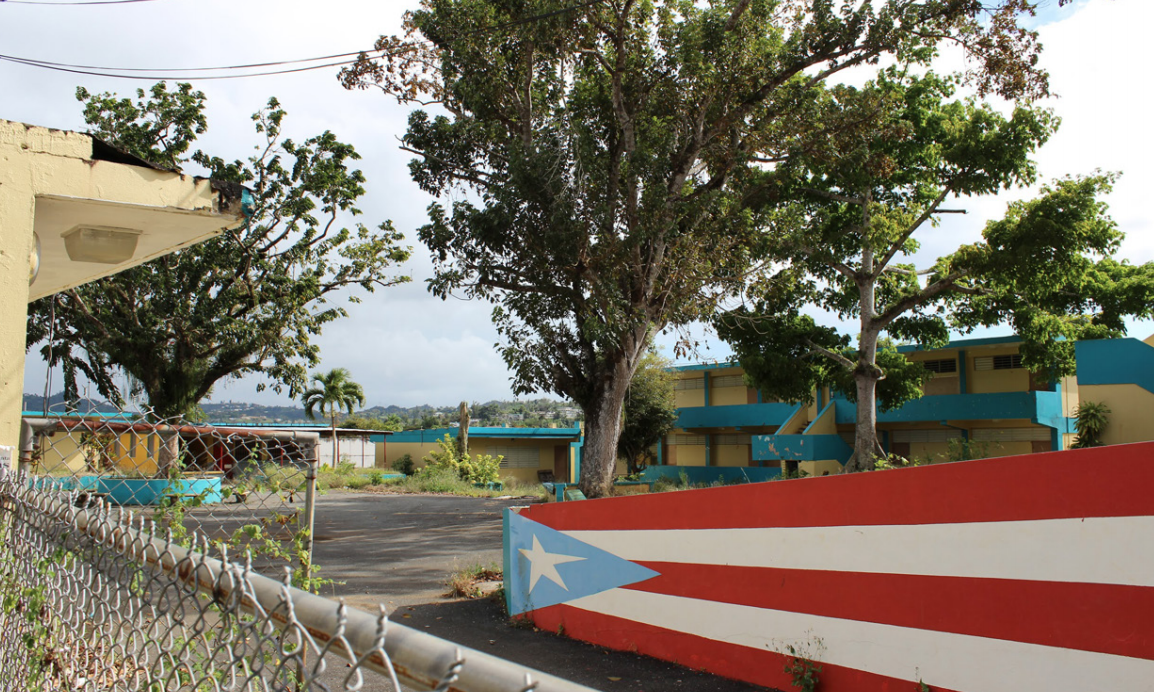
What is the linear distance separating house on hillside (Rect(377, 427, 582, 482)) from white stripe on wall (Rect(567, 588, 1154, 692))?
3784 centimetres

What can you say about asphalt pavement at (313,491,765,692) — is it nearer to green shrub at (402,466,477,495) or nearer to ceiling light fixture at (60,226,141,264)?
ceiling light fixture at (60,226,141,264)

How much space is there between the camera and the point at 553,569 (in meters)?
7.07

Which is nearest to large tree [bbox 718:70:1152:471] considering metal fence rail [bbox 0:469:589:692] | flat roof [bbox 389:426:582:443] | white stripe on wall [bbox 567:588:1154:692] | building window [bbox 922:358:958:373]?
building window [bbox 922:358:958:373]

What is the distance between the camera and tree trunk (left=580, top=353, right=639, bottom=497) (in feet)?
55.9

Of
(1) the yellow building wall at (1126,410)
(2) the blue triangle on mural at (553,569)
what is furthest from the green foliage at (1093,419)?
(2) the blue triangle on mural at (553,569)

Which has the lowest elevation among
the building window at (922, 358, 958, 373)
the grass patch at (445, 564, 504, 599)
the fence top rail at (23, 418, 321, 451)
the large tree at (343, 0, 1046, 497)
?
the grass patch at (445, 564, 504, 599)

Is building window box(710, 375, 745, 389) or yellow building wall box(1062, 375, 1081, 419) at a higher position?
building window box(710, 375, 745, 389)

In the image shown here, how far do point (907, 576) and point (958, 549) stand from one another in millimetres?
345

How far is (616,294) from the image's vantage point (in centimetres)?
1557

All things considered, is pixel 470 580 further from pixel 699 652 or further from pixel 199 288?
pixel 199 288

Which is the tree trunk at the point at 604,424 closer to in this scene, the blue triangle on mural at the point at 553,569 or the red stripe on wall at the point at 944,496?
the blue triangle on mural at the point at 553,569

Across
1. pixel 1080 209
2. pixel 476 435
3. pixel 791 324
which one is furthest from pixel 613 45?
pixel 476 435

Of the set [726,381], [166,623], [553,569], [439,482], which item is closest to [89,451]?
[166,623]

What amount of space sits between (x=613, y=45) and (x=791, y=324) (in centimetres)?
860
